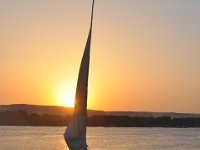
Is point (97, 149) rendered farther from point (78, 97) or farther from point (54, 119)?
point (54, 119)

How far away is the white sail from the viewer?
24094mm

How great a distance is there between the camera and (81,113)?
951 inches

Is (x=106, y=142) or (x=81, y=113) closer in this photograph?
(x=81, y=113)

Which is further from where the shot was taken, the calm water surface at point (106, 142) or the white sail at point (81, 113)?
the calm water surface at point (106, 142)

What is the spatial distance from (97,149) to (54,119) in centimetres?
12770

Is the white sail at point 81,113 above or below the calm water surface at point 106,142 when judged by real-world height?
above

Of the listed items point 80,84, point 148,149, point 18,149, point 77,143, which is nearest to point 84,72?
point 80,84

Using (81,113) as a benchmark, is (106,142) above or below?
below

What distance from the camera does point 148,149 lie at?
238 feet

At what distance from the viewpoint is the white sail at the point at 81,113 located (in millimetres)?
24094

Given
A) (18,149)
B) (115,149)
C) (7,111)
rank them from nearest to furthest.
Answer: (18,149), (115,149), (7,111)

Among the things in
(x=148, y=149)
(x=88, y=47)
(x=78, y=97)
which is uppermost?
(x=88, y=47)

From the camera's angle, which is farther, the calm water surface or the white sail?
the calm water surface

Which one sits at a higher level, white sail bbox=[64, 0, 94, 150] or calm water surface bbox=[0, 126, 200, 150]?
white sail bbox=[64, 0, 94, 150]
